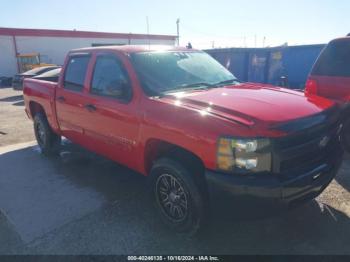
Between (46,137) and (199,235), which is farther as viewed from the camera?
(46,137)

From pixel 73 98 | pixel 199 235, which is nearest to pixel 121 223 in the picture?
pixel 199 235

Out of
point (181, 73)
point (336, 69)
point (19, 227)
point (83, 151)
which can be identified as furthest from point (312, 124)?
point (83, 151)

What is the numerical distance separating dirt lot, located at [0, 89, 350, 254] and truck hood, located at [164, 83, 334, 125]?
0.86 metres

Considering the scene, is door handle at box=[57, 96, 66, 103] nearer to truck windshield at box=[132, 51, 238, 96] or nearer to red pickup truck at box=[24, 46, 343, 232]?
red pickup truck at box=[24, 46, 343, 232]

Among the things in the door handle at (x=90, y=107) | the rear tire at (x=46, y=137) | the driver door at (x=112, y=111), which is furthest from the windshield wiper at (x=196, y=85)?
the rear tire at (x=46, y=137)

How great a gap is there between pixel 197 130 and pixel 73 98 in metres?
2.50

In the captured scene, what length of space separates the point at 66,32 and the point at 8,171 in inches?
1256

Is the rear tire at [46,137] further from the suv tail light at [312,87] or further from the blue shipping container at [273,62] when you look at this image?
the blue shipping container at [273,62]

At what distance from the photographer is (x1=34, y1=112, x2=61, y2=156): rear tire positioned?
5809 mm

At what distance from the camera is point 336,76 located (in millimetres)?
4773

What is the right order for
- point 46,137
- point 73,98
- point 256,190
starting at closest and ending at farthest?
point 256,190 → point 73,98 → point 46,137

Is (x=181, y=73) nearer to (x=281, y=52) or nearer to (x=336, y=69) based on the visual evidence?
(x=336, y=69)

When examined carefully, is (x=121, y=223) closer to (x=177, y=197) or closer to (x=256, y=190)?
(x=177, y=197)

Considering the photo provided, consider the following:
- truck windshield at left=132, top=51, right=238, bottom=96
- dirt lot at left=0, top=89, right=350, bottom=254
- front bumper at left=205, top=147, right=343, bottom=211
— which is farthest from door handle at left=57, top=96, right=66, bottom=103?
front bumper at left=205, top=147, right=343, bottom=211
